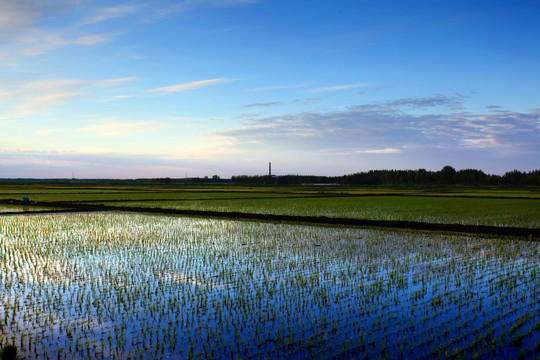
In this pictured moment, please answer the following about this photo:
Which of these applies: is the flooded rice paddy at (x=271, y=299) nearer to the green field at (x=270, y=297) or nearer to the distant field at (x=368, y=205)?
the green field at (x=270, y=297)

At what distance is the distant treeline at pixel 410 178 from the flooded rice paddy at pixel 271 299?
118 meters

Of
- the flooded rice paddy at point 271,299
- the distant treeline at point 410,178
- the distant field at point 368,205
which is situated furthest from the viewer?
the distant treeline at point 410,178

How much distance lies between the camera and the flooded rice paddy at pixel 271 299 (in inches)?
207

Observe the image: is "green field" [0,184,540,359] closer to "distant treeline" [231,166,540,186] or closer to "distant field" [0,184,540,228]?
"distant field" [0,184,540,228]

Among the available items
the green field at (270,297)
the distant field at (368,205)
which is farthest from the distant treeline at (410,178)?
the green field at (270,297)

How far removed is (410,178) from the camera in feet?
447

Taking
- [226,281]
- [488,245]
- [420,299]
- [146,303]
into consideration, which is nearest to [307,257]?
[226,281]

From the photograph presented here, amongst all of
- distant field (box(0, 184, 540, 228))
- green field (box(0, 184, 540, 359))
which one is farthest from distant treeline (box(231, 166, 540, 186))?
green field (box(0, 184, 540, 359))

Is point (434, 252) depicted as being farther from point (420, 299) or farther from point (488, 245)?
point (420, 299)

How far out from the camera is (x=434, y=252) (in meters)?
11.6

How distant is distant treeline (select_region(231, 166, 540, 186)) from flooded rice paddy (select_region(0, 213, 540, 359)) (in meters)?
118

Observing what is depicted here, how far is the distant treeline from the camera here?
4835 inches

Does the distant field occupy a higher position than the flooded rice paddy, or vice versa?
the distant field

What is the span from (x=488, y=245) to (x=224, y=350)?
1007 cm
